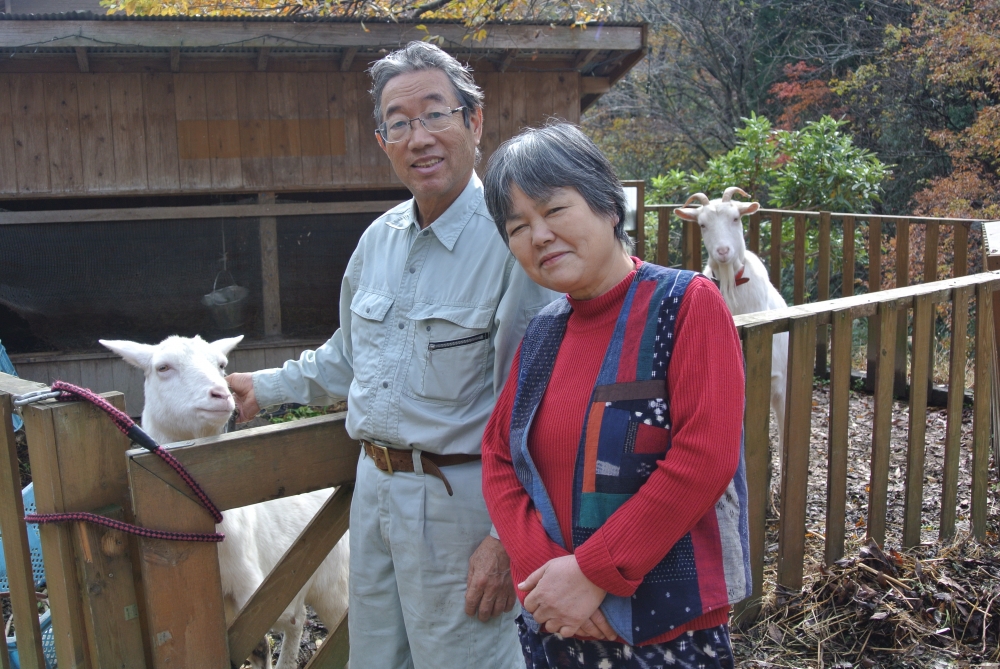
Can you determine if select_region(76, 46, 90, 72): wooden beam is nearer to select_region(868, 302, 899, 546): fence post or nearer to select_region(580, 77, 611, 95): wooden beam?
select_region(580, 77, 611, 95): wooden beam

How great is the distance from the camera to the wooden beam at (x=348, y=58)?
22.9 feet

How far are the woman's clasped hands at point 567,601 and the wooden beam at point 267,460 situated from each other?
87 cm

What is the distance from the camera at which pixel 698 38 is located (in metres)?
18.9

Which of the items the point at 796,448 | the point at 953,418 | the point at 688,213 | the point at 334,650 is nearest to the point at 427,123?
the point at 334,650

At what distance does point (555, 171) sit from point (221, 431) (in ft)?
6.20

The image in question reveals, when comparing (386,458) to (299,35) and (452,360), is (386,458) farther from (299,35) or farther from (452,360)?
(299,35)

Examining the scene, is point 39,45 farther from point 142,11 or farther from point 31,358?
point 31,358

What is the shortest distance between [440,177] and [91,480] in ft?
3.59

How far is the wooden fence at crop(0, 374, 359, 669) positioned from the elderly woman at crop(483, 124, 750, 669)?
72 centimetres

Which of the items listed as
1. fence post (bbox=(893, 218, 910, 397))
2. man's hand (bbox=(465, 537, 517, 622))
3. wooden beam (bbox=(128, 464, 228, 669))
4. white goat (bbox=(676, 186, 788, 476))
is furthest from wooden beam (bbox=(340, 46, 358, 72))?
man's hand (bbox=(465, 537, 517, 622))

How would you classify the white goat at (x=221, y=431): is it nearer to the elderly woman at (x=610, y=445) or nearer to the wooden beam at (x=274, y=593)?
the wooden beam at (x=274, y=593)

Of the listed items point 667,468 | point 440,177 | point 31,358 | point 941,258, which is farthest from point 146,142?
point 941,258

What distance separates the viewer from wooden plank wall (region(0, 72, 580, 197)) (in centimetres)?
696

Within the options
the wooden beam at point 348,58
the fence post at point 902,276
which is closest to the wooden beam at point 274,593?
the wooden beam at point 348,58
